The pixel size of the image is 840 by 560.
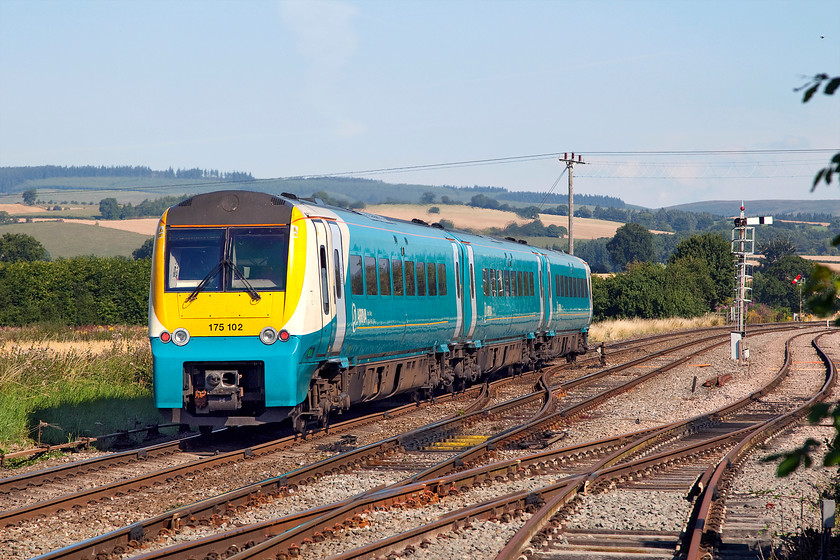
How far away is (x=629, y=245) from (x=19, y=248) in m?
86.2

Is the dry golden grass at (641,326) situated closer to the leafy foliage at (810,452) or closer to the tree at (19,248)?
the leafy foliage at (810,452)

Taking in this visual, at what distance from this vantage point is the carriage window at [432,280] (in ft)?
58.1

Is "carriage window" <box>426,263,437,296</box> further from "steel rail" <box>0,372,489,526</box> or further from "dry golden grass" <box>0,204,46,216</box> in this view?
"dry golden grass" <box>0,204,46,216</box>

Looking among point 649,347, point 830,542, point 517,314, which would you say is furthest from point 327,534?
point 649,347

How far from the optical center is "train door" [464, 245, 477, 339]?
2008 centimetres

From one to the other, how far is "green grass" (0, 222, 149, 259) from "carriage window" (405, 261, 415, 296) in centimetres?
10253

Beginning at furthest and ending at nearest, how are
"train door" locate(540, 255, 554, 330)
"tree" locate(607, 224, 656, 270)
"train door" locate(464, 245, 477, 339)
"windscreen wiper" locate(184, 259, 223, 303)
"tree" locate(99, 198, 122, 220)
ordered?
"tree" locate(99, 198, 122, 220) < "tree" locate(607, 224, 656, 270) < "train door" locate(540, 255, 554, 330) < "train door" locate(464, 245, 477, 339) < "windscreen wiper" locate(184, 259, 223, 303)

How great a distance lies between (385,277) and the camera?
613 inches

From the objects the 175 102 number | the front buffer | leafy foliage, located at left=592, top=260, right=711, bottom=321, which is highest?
the 175 102 number

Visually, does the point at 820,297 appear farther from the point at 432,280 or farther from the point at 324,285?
the point at 432,280

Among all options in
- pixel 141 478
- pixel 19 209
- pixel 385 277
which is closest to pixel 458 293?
pixel 385 277

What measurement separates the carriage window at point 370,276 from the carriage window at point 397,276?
86 centimetres

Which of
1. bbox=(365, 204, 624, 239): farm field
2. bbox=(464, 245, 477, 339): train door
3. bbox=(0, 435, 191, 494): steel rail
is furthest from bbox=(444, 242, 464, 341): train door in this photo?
bbox=(365, 204, 624, 239): farm field

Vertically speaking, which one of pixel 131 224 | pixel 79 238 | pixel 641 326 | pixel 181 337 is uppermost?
pixel 131 224
